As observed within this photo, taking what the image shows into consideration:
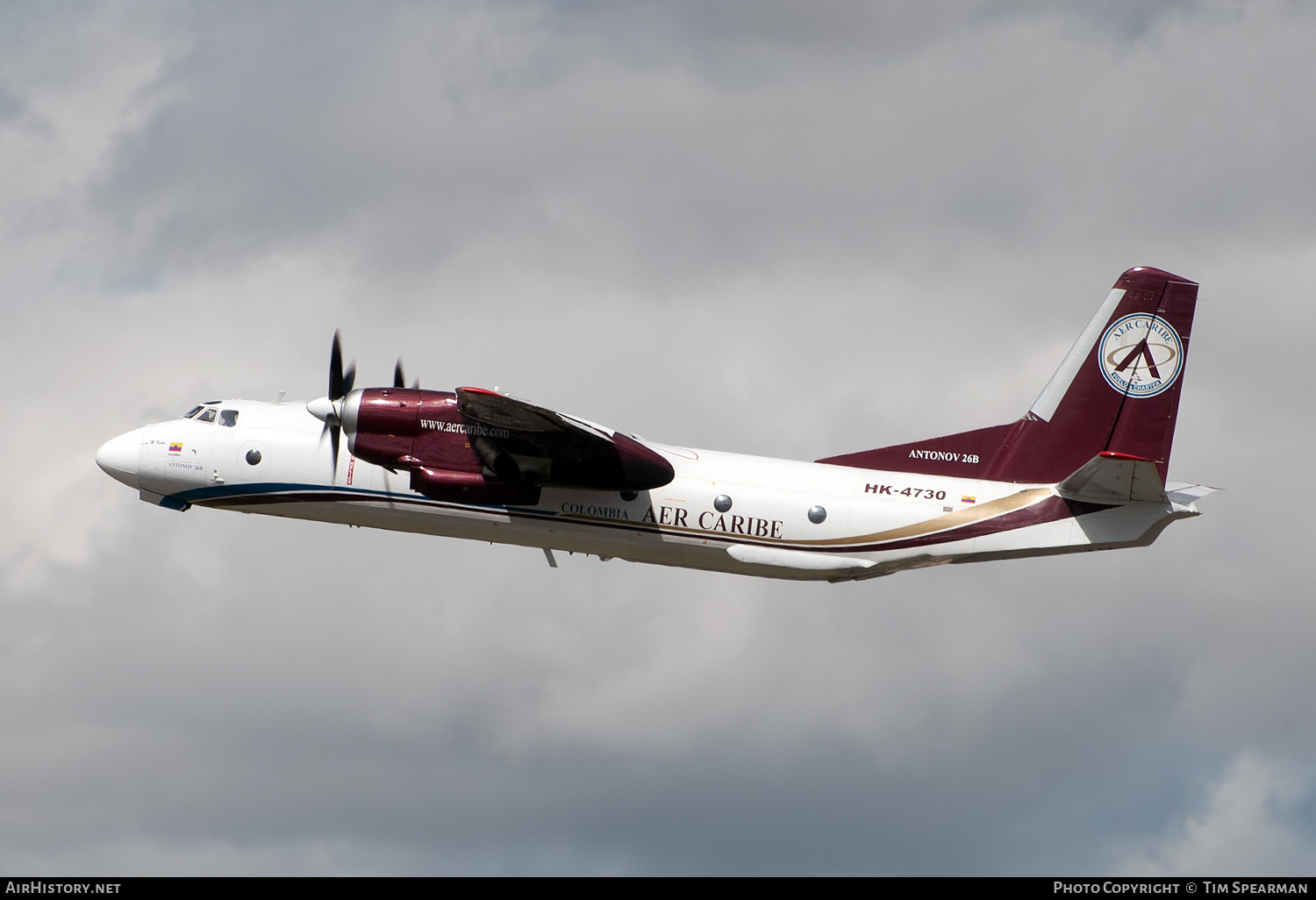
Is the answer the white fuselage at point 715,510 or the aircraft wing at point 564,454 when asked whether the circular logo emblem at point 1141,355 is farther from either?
the aircraft wing at point 564,454

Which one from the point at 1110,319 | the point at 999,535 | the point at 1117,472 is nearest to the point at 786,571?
the point at 999,535

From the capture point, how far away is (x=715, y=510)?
32969 mm

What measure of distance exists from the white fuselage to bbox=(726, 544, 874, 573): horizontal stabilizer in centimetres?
2

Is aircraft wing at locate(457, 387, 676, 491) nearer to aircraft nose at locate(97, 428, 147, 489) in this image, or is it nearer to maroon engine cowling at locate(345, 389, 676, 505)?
maroon engine cowling at locate(345, 389, 676, 505)

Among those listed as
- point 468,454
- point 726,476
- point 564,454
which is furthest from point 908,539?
point 468,454

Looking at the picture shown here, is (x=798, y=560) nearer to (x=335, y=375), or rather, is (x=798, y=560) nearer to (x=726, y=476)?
(x=726, y=476)

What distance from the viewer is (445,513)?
33656 millimetres

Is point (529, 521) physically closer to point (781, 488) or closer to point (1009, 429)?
point (781, 488)

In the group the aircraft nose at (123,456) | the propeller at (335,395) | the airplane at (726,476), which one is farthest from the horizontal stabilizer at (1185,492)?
the aircraft nose at (123,456)
